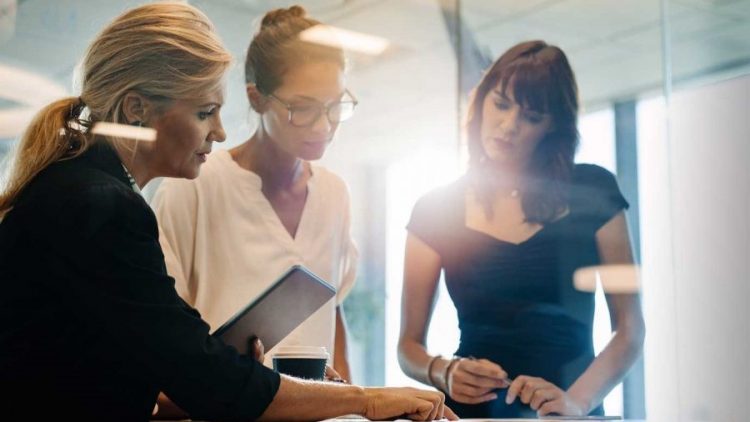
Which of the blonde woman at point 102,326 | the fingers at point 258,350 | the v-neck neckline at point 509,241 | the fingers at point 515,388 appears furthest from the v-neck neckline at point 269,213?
the blonde woman at point 102,326

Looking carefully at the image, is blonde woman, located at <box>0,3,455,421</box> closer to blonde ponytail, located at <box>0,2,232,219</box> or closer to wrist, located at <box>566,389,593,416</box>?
blonde ponytail, located at <box>0,2,232,219</box>

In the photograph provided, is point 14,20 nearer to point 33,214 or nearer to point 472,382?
point 33,214

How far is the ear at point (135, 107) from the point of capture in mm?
1622

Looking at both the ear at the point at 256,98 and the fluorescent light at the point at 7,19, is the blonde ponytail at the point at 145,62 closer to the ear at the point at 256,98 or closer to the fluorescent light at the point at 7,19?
the ear at the point at 256,98

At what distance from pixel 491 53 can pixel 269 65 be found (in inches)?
28.2

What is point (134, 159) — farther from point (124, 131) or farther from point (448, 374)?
point (448, 374)

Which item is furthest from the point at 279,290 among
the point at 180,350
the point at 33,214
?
the point at 33,214

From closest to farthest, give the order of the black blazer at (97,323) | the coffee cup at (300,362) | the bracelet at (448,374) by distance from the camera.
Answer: the black blazer at (97,323) < the coffee cup at (300,362) < the bracelet at (448,374)

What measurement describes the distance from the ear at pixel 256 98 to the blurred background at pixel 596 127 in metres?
0.03

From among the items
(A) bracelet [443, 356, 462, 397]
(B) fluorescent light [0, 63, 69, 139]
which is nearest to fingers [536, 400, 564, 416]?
(A) bracelet [443, 356, 462, 397]

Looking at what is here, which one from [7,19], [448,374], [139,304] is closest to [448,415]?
[139,304]

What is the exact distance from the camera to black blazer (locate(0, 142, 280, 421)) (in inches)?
51.5

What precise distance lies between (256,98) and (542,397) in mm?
1055

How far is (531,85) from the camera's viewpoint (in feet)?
8.82
